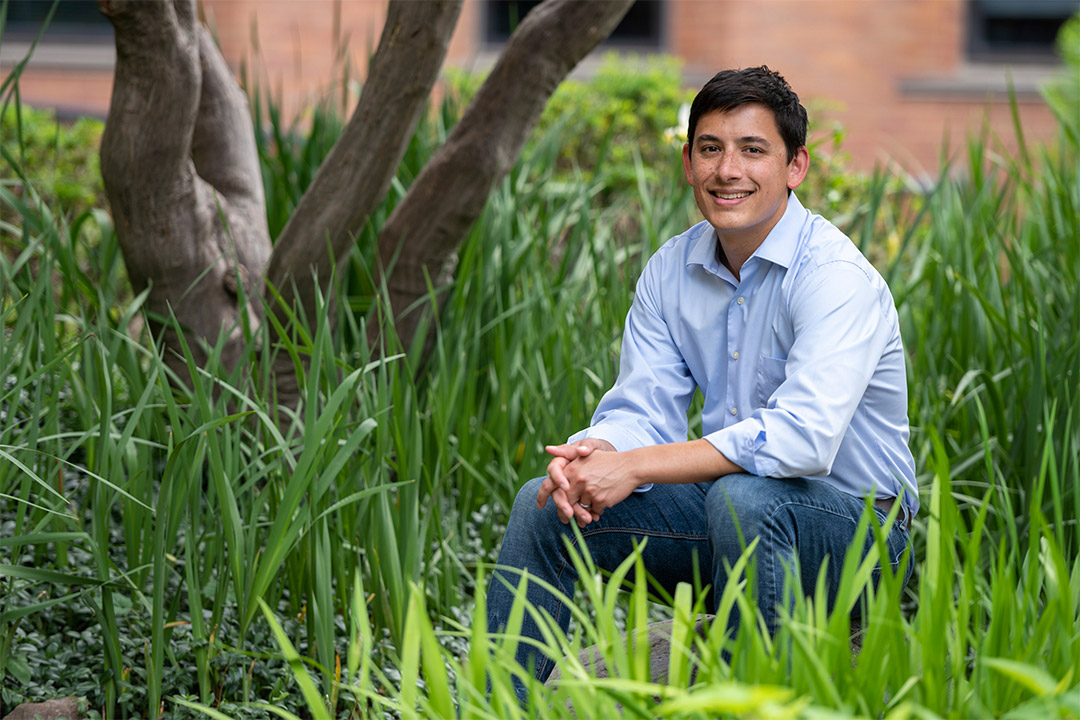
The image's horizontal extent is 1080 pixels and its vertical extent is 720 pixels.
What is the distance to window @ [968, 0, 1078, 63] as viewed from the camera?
31.1 ft

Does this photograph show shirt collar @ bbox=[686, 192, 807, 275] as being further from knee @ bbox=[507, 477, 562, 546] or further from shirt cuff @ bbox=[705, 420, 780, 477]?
knee @ bbox=[507, 477, 562, 546]

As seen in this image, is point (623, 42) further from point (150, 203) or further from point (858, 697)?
point (858, 697)

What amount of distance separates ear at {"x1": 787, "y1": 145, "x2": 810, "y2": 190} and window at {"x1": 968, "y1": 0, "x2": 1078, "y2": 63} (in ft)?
28.2

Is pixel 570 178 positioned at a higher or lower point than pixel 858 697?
higher

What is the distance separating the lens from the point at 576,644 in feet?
4.79

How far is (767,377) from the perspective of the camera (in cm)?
188

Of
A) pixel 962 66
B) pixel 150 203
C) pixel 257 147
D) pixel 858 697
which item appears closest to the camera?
pixel 858 697

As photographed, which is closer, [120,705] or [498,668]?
[498,668]

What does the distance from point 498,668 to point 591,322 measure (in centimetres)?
182

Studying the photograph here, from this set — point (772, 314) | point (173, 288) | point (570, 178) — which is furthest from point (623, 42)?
point (772, 314)

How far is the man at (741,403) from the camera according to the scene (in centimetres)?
168

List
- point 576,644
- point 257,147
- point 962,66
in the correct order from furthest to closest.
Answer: point 962,66
point 257,147
point 576,644

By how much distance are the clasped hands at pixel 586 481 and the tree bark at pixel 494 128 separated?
1052mm

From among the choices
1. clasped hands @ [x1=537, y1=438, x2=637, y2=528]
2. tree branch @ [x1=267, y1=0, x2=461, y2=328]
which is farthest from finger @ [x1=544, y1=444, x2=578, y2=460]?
tree branch @ [x1=267, y1=0, x2=461, y2=328]
